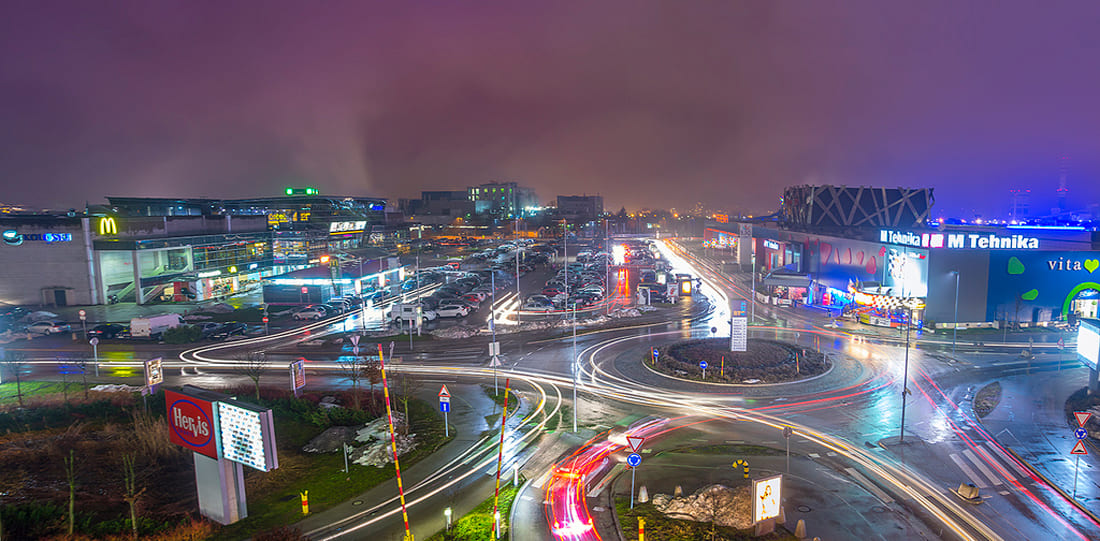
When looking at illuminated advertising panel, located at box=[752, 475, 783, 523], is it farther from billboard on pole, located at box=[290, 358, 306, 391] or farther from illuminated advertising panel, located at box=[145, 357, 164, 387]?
illuminated advertising panel, located at box=[145, 357, 164, 387]

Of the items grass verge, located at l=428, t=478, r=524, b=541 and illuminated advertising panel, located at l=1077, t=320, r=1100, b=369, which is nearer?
grass verge, located at l=428, t=478, r=524, b=541

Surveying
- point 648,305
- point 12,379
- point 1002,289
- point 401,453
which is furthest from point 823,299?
point 12,379

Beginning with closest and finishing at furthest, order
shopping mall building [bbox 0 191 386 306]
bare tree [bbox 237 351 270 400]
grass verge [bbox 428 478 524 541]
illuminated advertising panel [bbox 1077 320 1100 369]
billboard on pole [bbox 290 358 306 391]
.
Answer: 1. grass verge [bbox 428 478 524 541]
2. illuminated advertising panel [bbox 1077 320 1100 369]
3. billboard on pole [bbox 290 358 306 391]
4. bare tree [bbox 237 351 270 400]
5. shopping mall building [bbox 0 191 386 306]

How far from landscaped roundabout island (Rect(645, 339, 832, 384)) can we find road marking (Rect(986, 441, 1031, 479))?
943 cm

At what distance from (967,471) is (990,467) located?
118 centimetres

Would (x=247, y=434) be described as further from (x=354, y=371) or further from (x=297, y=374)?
(x=297, y=374)

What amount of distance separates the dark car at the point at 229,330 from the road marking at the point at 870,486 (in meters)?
44.0

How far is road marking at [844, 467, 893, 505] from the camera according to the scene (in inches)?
653

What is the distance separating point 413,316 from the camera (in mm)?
44250

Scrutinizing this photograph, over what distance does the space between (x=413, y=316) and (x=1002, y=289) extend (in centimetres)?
4754

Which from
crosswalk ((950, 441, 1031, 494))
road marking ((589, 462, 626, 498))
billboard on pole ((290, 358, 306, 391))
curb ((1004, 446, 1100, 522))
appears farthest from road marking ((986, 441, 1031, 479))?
billboard on pole ((290, 358, 306, 391))

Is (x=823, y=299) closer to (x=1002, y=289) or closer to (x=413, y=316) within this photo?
(x=1002, y=289)

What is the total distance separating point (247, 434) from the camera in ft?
46.8

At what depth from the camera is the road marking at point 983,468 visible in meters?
17.8
